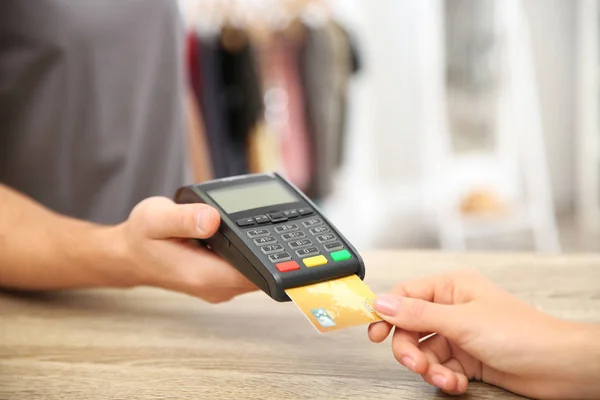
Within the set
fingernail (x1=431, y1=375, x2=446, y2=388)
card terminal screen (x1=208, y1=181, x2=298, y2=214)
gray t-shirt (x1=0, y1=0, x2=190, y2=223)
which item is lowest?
fingernail (x1=431, y1=375, x2=446, y2=388)

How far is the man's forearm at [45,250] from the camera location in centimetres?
77

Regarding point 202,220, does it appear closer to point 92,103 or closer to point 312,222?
point 312,222

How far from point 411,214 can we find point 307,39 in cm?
114

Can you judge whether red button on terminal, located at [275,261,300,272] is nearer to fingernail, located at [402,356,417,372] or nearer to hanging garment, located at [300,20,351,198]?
fingernail, located at [402,356,417,372]

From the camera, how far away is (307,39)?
2.46 metres

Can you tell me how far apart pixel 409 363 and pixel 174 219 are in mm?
238

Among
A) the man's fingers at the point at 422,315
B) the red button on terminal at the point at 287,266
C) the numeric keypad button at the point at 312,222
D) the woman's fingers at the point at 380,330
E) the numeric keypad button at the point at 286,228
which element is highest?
the numeric keypad button at the point at 312,222

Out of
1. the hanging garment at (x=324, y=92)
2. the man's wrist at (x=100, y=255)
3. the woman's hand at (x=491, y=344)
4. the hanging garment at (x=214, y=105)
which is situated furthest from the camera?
the hanging garment at (x=324, y=92)

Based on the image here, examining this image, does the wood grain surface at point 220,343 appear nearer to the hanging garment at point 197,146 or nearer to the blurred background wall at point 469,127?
the hanging garment at point 197,146

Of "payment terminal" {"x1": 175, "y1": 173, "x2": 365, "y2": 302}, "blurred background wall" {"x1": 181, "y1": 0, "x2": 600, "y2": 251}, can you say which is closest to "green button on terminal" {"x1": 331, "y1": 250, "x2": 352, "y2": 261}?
"payment terminal" {"x1": 175, "y1": 173, "x2": 365, "y2": 302}

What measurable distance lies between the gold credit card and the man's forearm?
10.0 inches

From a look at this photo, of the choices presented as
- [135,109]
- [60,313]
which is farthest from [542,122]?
[60,313]

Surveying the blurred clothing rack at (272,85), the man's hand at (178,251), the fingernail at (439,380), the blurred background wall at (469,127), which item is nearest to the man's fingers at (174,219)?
the man's hand at (178,251)

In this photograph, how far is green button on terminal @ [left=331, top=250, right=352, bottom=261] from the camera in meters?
0.61
